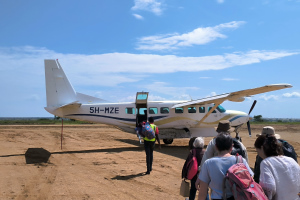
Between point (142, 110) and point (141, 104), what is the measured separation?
1.14 ft

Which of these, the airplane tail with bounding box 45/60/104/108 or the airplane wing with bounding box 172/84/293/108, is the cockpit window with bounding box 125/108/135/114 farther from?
the airplane tail with bounding box 45/60/104/108

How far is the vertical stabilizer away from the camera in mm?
14016

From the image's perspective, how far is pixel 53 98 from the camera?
14.2 m

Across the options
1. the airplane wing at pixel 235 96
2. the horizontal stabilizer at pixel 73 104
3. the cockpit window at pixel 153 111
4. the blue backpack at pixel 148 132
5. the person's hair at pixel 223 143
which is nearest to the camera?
the person's hair at pixel 223 143

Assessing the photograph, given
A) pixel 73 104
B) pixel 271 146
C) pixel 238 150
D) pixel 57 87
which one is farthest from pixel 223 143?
pixel 57 87

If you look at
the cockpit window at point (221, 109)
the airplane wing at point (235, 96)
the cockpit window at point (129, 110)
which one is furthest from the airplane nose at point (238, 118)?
the cockpit window at point (129, 110)

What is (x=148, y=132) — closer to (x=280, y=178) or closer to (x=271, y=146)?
(x=271, y=146)

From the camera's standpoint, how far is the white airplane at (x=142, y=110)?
14102 mm

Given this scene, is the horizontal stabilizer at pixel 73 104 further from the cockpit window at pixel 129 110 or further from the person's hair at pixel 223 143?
the person's hair at pixel 223 143

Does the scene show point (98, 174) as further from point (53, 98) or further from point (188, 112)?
point (188, 112)

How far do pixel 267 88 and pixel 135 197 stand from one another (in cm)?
905

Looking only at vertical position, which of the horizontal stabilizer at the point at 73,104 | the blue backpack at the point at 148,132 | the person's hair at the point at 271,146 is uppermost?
the horizontal stabilizer at the point at 73,104

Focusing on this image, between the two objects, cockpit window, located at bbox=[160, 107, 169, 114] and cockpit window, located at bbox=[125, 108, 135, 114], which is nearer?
cockpit window, located at bbox=[125, 108, 135, 114]

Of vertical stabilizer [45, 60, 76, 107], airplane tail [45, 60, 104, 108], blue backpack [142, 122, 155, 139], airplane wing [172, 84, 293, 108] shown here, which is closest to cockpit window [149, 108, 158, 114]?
airplane wing [172, 84, 293, 108]
